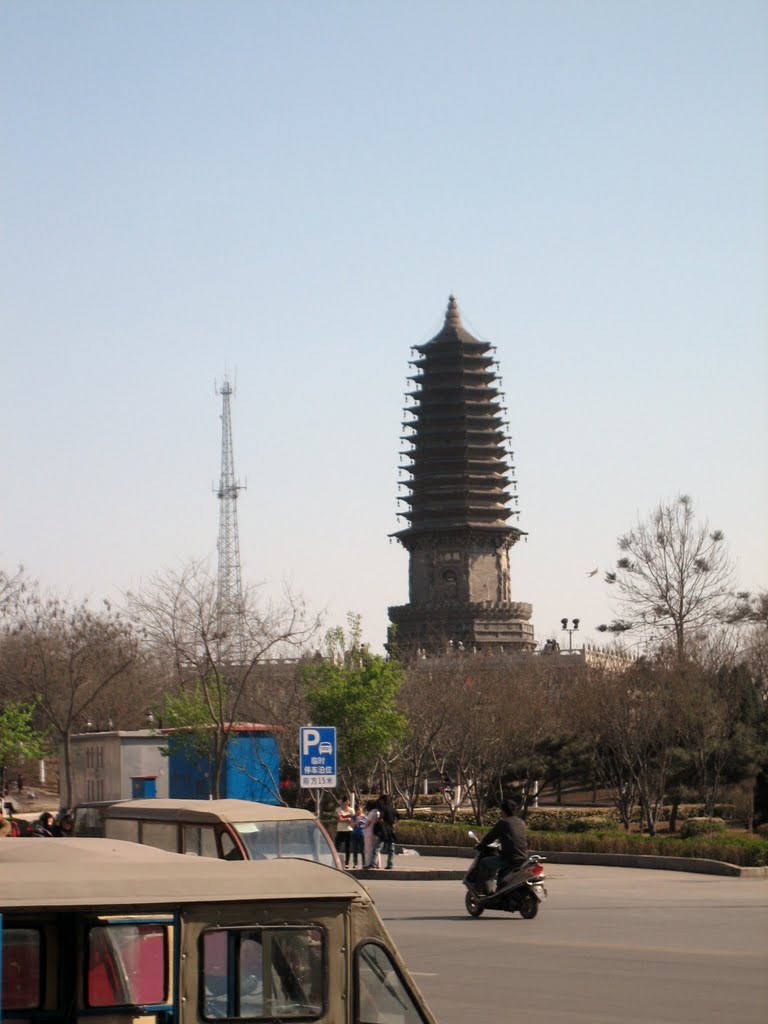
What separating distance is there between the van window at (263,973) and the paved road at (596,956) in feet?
→ 20.6

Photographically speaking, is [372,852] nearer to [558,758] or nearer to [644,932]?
[644,932]

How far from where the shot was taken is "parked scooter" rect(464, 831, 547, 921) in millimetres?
19906


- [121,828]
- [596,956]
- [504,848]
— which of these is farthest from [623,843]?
[121,828]

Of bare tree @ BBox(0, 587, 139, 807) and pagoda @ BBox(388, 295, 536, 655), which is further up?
pagoda @ BBox(388, 295, 536, 655)

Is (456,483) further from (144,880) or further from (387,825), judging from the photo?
(144,880)

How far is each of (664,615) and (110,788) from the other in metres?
31.4

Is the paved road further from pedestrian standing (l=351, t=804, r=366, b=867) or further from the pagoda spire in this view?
the pagoda spire

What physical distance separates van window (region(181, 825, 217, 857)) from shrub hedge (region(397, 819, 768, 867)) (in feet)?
37.6

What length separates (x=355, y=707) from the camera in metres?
41.7

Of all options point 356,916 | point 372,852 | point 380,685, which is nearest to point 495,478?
point 380,685

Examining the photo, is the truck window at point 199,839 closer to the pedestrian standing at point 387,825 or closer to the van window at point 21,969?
the van window at point 21,969

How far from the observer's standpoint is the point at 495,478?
12069cm

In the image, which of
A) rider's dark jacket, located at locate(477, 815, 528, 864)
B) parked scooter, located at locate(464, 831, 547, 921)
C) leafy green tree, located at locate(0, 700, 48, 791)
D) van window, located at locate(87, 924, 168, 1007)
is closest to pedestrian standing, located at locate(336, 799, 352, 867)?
parked scooter, located at locate(464, 831, 547, 921)

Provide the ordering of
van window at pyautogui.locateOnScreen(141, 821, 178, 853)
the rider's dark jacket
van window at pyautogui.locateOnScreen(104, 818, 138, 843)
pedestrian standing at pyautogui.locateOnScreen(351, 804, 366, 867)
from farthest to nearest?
1. pedestrian standing at pyautogui.locateOnScreen(351, 804, 366, 867)
2. the rider's dark jacket
3. van window at pyautogui.locateOnScreen(104, 818, 138, 843)
4. van window at pyautogui.locateOnScreen(141, 821, 178, 853)
